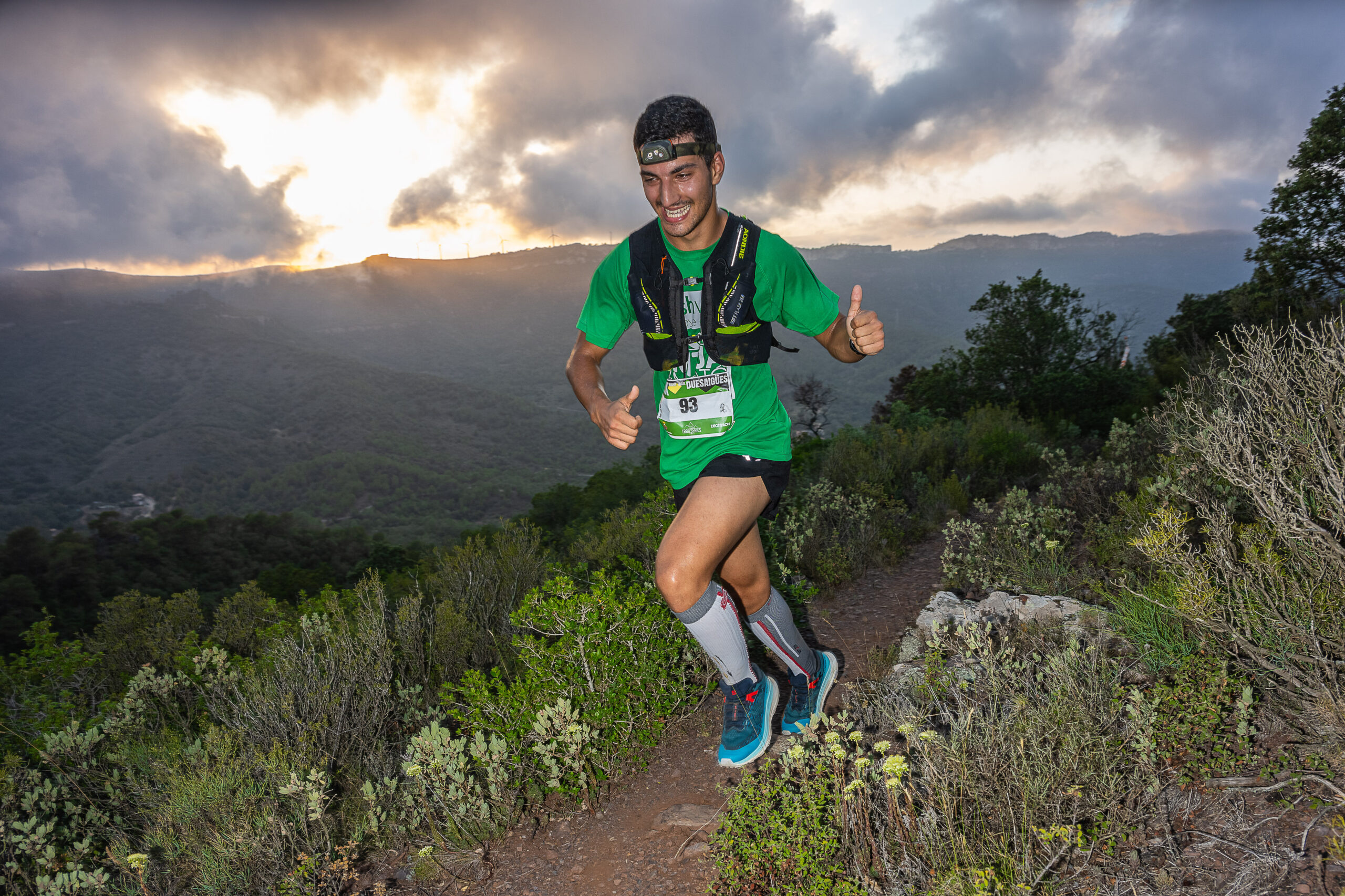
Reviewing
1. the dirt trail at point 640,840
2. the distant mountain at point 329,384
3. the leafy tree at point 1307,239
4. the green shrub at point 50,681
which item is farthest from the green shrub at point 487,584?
the distant mountain at point 329,384

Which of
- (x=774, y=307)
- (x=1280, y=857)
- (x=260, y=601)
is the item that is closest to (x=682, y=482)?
(x=774, y=307)

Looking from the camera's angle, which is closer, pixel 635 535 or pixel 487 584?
pixel 635 535

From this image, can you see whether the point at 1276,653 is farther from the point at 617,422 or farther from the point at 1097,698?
the point at 617,422

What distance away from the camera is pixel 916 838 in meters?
1.63

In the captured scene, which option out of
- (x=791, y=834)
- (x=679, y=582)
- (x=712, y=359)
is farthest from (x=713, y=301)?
(x=791, y=834)

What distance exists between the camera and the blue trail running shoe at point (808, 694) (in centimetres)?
242

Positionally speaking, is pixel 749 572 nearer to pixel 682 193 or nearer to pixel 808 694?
pixel 808 694

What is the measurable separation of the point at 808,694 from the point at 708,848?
2.39 feet

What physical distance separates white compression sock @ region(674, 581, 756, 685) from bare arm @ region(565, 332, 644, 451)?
59cm

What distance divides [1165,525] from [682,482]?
1.54 m

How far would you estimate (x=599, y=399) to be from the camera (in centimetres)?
224

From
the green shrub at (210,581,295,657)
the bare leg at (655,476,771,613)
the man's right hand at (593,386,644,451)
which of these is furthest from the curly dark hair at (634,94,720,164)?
the green shrub at (210,581,295,657)

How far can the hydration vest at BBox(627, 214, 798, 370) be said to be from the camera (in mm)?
2180

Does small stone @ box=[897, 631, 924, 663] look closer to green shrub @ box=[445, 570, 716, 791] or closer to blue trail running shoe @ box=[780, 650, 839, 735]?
blue trail running shoe @ box=[780, 650, 839, 735]
